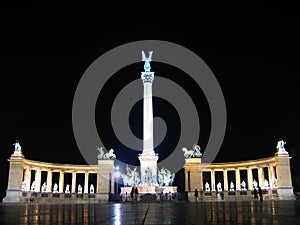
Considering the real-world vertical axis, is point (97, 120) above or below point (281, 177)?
above

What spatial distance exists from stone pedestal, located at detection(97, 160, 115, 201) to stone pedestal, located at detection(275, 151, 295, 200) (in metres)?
26.9

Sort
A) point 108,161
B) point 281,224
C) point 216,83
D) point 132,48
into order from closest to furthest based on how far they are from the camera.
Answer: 1. point 281,224
2. point 108,161
3. point 216,83
4. point 132,48

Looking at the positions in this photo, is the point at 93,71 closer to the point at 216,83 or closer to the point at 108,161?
the point at 108,161

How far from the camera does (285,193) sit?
49.9 metres

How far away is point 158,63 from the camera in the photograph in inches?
3162

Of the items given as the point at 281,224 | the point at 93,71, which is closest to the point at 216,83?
the point at 93,71

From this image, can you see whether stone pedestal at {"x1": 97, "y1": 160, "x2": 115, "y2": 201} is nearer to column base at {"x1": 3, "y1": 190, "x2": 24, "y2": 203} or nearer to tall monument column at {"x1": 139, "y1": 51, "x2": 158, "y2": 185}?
tall monument column at {"x1": 139, "y1": 51, "x2": 158, "y2": 185}

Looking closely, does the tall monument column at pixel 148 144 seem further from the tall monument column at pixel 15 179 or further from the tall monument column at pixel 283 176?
the tall monument column at pixel 283 176

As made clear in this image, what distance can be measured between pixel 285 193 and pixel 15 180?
41782 mm

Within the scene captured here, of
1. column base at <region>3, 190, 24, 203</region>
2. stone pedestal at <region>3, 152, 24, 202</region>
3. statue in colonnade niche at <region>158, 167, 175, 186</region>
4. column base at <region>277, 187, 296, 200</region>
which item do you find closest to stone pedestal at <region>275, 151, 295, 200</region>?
column base at <region>277, 187, 296, 200</region>

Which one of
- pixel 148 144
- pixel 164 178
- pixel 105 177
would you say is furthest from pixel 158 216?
pixel 148 144

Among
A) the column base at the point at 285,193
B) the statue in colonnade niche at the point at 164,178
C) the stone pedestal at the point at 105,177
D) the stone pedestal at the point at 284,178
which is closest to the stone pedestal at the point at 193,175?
the statue in colonnade niche at the point at 164,178

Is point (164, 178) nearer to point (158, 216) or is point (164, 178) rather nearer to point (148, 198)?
point (148, 198)

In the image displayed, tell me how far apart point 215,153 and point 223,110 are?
44.1 ft
